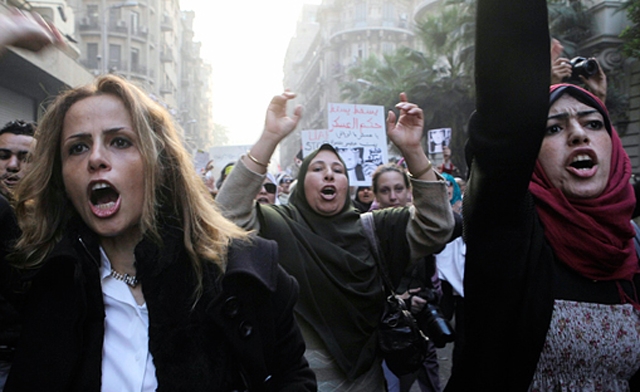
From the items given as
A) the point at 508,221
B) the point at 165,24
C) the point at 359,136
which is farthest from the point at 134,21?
the point at 508,221

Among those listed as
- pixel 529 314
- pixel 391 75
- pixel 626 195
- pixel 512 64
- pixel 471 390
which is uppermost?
pixel 391 75

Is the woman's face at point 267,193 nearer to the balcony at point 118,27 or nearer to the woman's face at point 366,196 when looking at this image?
the woman's face at point 366,196

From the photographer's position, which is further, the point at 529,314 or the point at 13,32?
Answer: the point at 529,314

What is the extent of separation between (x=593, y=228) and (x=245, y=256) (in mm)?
1129

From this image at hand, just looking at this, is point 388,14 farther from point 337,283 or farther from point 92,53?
point 337,283

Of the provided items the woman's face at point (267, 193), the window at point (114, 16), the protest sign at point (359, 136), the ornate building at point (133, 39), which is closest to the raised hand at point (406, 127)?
the woman's face at point (267, 193)

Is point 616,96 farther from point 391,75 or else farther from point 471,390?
point 471,390

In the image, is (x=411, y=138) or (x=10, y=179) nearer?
(x=411, y=138)

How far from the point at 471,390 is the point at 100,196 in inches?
52.5

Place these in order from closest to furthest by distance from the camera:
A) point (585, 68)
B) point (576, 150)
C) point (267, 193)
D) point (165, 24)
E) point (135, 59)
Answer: point (576, 150) → point (585, 68) → point (267, 193) → point (135, 59) → point (165, 24)

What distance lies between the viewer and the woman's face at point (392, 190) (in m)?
Result: 4.67

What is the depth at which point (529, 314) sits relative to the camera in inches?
65.0

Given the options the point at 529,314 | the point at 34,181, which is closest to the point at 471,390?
the point at 529,314

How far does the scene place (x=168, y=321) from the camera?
5.08ft
